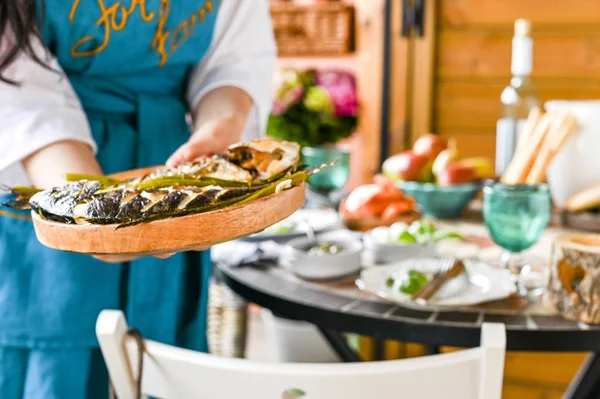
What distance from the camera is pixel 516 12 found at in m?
2.70

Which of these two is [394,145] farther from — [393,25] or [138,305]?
[138,305]

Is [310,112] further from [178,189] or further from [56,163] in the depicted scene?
[178,189]

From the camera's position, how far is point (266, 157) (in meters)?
0.82

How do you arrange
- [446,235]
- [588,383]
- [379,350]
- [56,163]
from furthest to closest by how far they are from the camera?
1. [379,350]
2. [446,235]
3. [588,383]
4. [56,163]

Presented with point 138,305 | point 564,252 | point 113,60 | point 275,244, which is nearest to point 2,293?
point 138,305

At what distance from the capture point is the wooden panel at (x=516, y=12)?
2.63 meters

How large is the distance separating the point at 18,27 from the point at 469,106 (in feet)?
7.12

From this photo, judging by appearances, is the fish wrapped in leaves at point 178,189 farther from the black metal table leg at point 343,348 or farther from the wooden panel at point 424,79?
the wooden panel at point 424,79

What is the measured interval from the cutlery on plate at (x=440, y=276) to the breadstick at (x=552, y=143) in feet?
1.52

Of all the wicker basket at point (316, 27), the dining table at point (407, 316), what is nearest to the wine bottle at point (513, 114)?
the dining table at point (407, 316)

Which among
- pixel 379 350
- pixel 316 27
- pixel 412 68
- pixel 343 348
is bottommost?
pixel 379 350

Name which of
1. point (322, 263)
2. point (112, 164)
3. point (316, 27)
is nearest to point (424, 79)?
point (316, 27)

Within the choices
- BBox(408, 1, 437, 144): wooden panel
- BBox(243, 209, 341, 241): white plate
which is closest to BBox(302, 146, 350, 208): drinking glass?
BBox(243, 209, 341, 241): white plate

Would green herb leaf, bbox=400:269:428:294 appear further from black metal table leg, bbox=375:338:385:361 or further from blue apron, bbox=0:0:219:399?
black metal table leg, bbox=375:338:385:361
